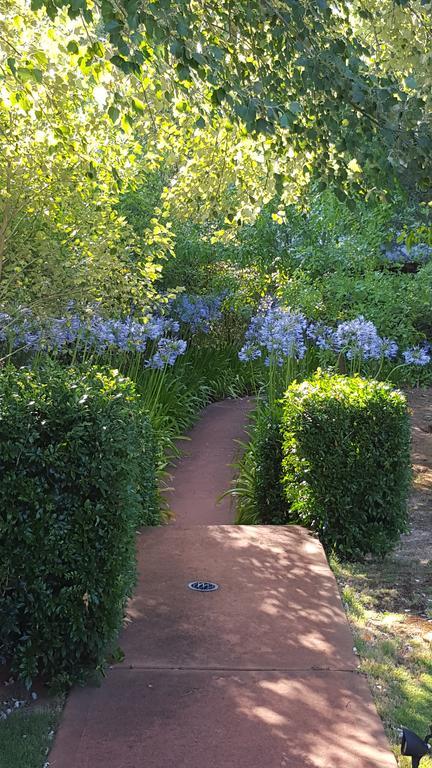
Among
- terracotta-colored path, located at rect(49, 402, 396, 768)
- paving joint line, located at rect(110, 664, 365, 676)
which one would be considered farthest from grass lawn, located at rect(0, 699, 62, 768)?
paving joint line, located at rect(110, 664, 365, 676)

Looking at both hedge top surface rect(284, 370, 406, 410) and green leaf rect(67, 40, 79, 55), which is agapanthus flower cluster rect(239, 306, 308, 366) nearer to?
hedge top surface rect(284, 370, 406, 410)

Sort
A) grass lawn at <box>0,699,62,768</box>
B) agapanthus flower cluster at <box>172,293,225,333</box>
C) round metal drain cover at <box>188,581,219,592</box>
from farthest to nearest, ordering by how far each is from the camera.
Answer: agapanthus flower cluster at <box>172,293,225,333</box> < round metal drain cover at <box>188,581,219,592</box> < grass lawn at <box>0,699,62,768</box>

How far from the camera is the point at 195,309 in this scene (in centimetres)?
1133

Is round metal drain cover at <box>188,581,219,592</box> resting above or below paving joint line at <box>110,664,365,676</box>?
above

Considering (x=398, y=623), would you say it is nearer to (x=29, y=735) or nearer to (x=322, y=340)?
(x=29, y=735)

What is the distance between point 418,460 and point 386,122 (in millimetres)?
5351

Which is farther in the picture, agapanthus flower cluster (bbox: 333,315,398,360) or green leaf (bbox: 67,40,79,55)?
agapanthus flower cluster (bbox: 333,315,398,360)

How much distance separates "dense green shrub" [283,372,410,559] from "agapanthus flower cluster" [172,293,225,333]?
565 cm

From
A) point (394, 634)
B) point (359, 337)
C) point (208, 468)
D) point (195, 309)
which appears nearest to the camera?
point (394, 634)

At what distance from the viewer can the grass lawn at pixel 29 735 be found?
3.12 metres

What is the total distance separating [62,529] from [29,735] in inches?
31.0

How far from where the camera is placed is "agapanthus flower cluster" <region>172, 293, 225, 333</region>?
11.3 meters

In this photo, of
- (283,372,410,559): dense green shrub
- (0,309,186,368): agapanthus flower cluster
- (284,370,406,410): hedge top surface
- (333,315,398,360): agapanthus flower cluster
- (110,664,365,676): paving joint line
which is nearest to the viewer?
(110,664,365,676): paving joint line

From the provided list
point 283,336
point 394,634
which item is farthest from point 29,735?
point 283,336
